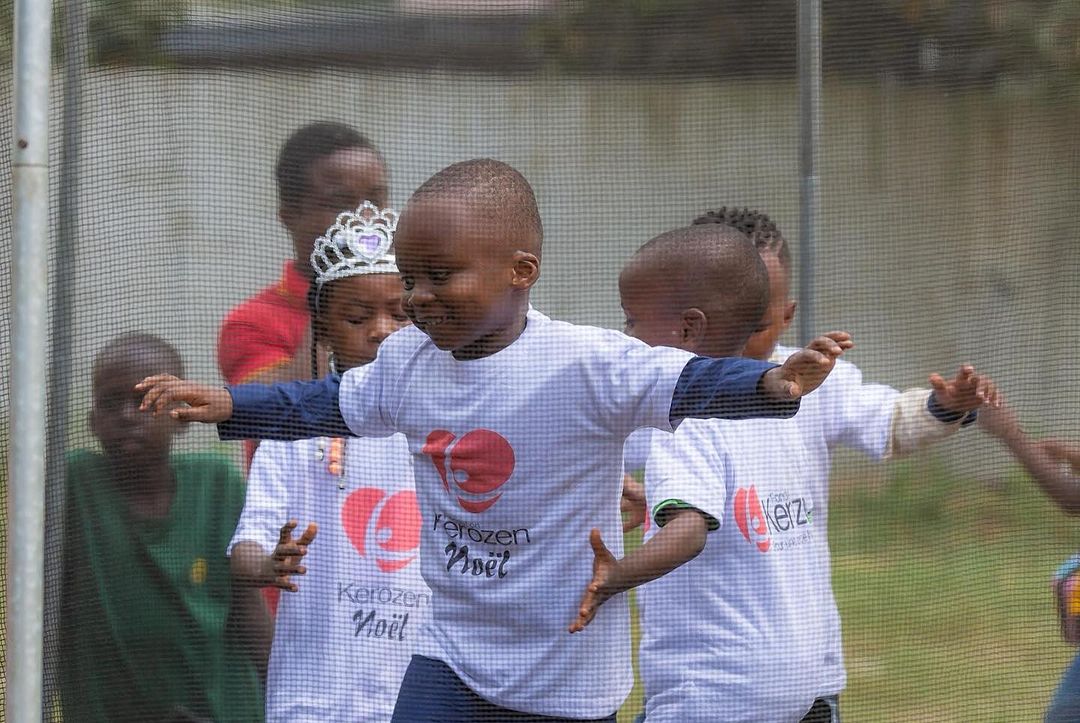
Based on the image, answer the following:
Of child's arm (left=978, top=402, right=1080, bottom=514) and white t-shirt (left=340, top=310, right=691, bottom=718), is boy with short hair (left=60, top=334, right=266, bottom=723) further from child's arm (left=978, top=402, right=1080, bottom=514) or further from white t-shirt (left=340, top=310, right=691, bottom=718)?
child's arm (left=978, top=402, right=1080, bottom=514)

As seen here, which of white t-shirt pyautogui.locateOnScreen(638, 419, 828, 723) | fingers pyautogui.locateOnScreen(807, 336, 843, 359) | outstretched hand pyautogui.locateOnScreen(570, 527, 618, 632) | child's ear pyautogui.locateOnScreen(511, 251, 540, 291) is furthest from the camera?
white t-shirt pyautogui.locateOnScreen(638, 419, 828, 723)

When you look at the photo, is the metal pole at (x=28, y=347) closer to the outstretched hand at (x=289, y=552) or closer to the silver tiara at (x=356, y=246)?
the outstretched hand at (x=289, y=552)

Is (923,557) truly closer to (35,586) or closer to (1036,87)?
(1036,87)

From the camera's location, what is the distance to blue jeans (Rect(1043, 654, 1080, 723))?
2.62 metres

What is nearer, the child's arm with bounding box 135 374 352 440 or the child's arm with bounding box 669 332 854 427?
the child's arm with bounding box 669 332 854 427

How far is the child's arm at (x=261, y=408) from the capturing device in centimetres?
227

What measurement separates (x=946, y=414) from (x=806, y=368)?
595 millimetres

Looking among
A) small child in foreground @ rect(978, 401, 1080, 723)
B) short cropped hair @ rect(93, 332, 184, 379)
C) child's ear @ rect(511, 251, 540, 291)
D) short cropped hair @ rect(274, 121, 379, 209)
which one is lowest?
small child in foreground @ rect(978, 401, 1080, 723)

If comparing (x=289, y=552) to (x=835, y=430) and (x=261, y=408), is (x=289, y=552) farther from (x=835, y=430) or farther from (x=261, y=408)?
(x=835, y=430)

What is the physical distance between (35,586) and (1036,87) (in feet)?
6.29

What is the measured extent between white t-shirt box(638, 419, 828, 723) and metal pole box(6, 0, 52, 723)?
105 centimetres

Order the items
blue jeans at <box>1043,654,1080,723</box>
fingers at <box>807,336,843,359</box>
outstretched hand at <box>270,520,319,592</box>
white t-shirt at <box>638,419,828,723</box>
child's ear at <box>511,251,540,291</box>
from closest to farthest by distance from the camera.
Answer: fingers at <box>807,336,843,359</box> < child's ear at <box>511,251,540,291</box> < outstretched hand at <box>270,520,319,592</box> < white t-shirt at <box>638,419,828,723</box> < blue jeans at <box>1043,654,1080,723</box>

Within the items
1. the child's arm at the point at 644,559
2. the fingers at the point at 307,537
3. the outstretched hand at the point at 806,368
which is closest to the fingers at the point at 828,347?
the outstretched hand at the point at 806,368

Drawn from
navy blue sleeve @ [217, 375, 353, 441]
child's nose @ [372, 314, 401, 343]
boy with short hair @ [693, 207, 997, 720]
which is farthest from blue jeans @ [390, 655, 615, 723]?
child's nose @ [372, 314, 401, 343]
